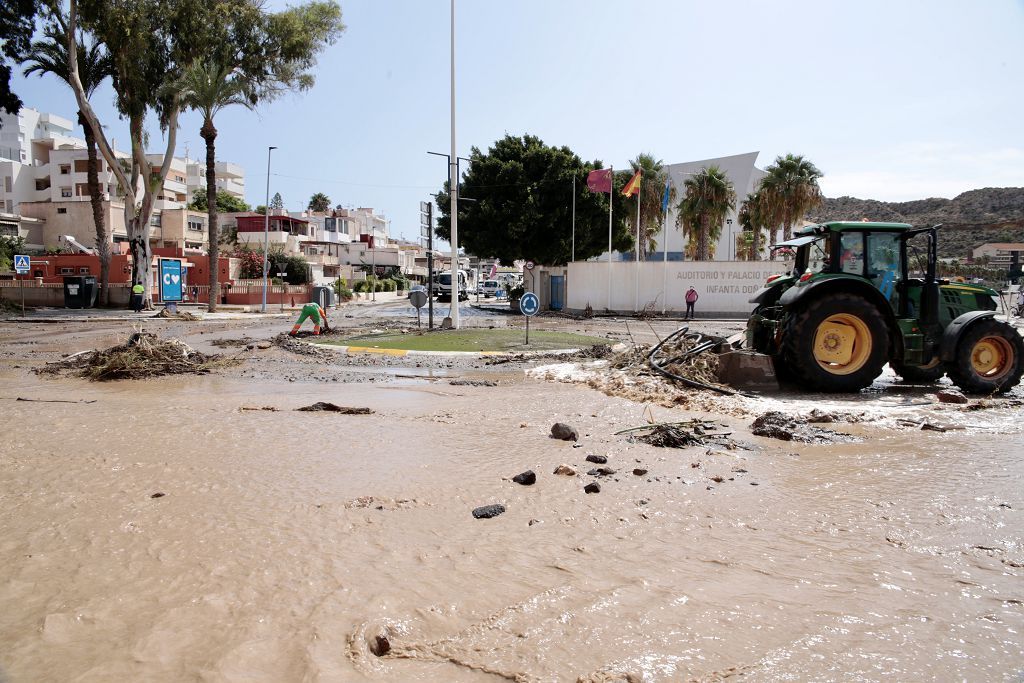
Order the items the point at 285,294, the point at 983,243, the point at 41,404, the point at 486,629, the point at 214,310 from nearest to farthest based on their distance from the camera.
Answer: the point at 486,629 < the point at 41,404 < the point at 214,310 < the point at 285,294 < the point at 983,243

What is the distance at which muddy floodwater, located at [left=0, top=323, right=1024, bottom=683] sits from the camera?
2869mm

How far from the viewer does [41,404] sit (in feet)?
28.7

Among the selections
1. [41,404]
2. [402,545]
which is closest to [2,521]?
[402,545]

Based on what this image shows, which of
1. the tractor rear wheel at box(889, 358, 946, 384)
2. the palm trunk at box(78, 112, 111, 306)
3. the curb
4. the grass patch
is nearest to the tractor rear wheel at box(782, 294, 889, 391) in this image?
the tractor rear wheel at box(889, 358, 946, 384)

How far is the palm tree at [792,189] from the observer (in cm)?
4362

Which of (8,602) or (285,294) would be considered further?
(285,294)

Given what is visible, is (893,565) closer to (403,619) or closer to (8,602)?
(403,619)

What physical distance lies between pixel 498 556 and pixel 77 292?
38020 mm

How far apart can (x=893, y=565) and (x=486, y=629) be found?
2332mm

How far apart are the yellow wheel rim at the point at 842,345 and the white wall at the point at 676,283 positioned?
2674 centimetres

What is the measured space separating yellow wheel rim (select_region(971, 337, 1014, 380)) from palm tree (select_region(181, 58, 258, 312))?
1319 inches

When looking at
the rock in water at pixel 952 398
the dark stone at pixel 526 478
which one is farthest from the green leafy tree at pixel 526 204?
the dark stone at pixel 526 478

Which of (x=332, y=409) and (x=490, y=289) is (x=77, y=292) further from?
(x=490, y=289)

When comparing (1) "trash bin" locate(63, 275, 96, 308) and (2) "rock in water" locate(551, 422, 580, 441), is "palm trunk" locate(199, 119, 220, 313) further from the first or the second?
(2) "rock in water" locate(551, 422, 580, 441)
